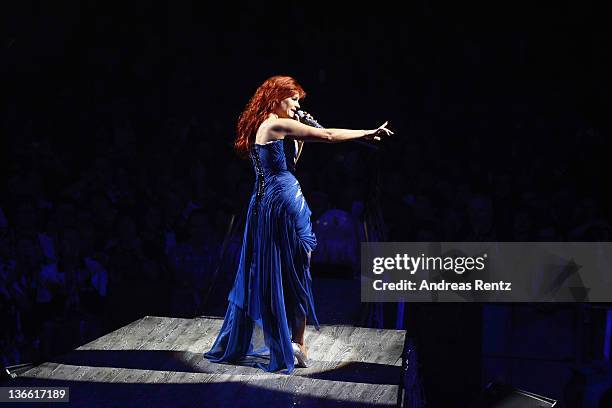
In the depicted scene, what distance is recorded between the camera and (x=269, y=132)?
3.42 metres

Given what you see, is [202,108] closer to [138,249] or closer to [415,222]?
[138,249]

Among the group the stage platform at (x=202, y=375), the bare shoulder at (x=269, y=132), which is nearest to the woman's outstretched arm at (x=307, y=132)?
the bare shoulder at (x=269, y=132)

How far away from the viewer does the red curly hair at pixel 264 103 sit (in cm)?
348

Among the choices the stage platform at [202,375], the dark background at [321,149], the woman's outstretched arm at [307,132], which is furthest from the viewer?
the dark background at [321,149]

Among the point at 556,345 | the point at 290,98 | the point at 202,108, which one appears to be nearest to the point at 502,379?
the point at 556,345

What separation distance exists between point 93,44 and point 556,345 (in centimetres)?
529

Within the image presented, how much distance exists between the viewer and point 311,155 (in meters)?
6.77

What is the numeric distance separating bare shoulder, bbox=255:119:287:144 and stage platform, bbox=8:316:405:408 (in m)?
1.15

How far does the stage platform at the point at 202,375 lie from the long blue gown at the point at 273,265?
155mm

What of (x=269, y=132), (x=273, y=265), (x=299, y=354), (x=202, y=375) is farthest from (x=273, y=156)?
(x=202, y=375)

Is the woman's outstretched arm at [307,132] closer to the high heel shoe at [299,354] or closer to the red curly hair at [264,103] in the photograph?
the red curly hair at [264,103]

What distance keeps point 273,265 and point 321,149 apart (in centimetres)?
348

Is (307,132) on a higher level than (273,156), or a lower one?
higher

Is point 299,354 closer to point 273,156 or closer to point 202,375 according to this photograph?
point 202,375
